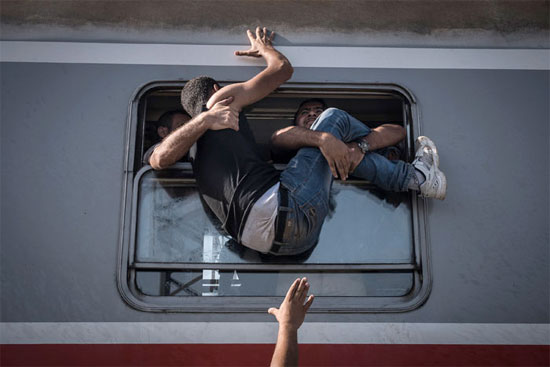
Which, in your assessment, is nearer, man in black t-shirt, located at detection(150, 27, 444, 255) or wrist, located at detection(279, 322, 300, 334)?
wrist, located at detection(279, 322, 300, 334)

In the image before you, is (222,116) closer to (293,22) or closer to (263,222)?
(263,222)

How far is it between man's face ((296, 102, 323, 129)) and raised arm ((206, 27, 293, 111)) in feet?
0.71

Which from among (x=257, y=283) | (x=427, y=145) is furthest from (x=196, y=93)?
(x=427, y=145)

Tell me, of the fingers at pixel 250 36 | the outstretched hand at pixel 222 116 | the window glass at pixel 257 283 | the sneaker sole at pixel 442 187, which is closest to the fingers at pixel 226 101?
the outstretched hand at pixel 222 116

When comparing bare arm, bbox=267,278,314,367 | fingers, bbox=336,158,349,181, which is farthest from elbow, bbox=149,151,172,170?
bare arm, bbox=267,278,314,367

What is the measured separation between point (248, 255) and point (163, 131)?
2.55 ft

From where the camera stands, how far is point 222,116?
9.27ft

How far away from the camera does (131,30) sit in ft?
10.3

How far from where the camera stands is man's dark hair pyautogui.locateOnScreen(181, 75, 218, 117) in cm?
290

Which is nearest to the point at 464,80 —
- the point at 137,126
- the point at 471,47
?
the point at 471,47

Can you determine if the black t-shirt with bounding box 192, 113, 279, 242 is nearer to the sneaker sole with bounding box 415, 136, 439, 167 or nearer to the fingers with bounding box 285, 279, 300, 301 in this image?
the fingers with bounding box 285, 279, 300, 301

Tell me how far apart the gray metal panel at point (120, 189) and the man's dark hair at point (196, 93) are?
0.12 metres

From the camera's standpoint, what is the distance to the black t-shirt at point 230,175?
9.05ft

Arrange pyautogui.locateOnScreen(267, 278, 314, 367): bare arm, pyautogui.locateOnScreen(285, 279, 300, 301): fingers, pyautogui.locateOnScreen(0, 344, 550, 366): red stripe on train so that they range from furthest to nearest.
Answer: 1. pyautogui.locateOnScreen(0, 344, 550, 366): red stripe on train
2. pyautogui.locateOnScreen(285, 279, 300, 301): fingers
3. pyautogui.locateOnScreen(267, 278, 314, 367): bare arm
